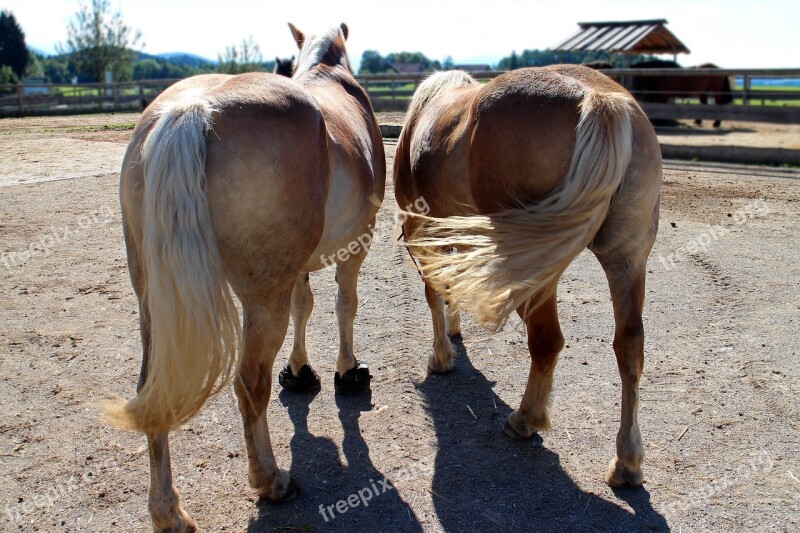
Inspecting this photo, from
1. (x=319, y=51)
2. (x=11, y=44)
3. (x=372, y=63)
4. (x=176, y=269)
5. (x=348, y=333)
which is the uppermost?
(x=372, y=63)

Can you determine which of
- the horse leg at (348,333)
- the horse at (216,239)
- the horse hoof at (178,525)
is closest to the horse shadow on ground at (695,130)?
the horse leg at (348,333)

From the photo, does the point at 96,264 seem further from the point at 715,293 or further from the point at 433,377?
the point at 715,293

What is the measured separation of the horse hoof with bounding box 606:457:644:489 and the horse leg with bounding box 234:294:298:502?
A: 1415 mm

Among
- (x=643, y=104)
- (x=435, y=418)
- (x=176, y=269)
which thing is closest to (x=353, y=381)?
(x=435, y=418)

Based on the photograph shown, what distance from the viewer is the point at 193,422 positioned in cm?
326

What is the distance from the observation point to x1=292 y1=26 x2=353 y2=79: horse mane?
4.07 meters

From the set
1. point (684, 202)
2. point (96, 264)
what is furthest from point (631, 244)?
point (684, 202)

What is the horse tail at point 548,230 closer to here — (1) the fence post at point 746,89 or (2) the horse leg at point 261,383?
(2) the horse leg at point 261,383

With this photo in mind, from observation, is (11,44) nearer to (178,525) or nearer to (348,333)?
(348,333)

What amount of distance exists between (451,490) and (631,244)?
1324 millimetres

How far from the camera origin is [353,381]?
142 inches

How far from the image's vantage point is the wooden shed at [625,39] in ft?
63.6

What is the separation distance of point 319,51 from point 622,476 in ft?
10.2

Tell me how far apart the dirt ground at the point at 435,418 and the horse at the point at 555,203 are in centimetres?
37
